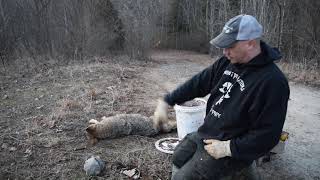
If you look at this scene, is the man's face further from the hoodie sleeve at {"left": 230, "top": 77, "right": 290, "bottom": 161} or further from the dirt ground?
the dirt ground

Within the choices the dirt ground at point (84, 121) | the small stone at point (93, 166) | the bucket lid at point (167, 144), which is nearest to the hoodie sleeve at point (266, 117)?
the dirt ground at point (84, 121)

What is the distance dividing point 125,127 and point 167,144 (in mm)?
613

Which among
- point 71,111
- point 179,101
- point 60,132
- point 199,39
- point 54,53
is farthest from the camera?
point 199,39

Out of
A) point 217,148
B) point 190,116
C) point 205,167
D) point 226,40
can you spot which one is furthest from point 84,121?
point 226,40

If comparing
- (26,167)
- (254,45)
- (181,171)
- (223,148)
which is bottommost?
(26,167)

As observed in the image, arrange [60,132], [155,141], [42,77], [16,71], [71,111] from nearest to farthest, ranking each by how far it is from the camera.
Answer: [155,141] < [60,132] < [71,111] < [42,77] < [16,71]

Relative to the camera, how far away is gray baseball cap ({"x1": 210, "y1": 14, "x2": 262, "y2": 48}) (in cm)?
246

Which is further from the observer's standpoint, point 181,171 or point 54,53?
point 54,53

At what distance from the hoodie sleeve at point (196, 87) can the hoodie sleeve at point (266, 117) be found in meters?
0.65

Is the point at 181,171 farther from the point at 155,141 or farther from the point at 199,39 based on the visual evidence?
the point at 199,39

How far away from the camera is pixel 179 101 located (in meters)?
3.24

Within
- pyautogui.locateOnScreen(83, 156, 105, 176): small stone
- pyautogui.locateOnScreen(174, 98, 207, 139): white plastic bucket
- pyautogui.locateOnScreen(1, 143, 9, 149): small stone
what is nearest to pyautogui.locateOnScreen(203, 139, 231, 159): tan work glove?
pyautogui.locateOnScreen(174, 98, 207, 139): white plastic bucket

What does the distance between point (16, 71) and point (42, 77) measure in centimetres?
121

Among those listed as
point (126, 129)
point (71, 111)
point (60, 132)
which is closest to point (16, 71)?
point (71, 111)
